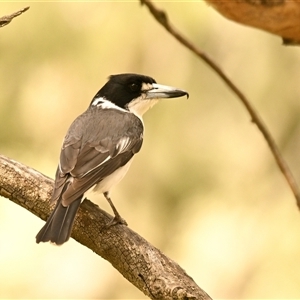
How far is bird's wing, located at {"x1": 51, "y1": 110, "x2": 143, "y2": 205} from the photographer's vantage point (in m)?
2.33

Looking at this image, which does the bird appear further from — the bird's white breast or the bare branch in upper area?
the bare branch in upper area

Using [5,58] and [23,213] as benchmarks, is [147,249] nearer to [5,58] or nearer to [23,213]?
[23,213]

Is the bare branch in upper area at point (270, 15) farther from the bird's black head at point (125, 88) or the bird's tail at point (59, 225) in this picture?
the bird's black head at point (125, 88)

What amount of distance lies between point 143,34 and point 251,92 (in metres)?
0.79

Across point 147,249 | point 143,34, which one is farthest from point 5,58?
point 147,249

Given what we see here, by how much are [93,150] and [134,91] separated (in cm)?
61

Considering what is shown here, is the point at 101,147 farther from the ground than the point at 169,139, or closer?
farther from the ground

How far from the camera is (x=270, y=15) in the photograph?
3.00 feet

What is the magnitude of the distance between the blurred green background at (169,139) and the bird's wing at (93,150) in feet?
2.99

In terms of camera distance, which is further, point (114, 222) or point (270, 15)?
point (114, 222)

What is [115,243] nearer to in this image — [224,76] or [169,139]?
[224,76]

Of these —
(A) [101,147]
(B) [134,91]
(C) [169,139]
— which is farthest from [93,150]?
(C) [169,139]

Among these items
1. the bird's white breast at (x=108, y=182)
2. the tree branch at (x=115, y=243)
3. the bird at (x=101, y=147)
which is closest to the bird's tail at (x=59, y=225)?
the bird at (x=101, y=147)

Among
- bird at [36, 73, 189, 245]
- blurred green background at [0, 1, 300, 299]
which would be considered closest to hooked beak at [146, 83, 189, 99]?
bird at [36, 73, 189, 245]
